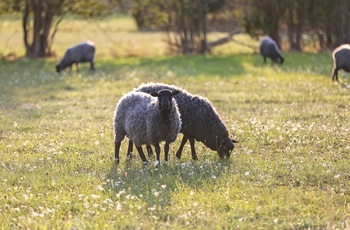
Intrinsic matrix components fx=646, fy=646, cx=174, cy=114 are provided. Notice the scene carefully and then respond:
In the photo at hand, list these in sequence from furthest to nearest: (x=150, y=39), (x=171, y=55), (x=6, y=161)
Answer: (x=150, y=39), (x=171, y=55), (x=6, y=161)

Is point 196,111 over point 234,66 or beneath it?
over

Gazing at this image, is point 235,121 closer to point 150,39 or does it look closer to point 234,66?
point 234,66

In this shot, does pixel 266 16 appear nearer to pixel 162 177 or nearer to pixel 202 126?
pixel 202 126

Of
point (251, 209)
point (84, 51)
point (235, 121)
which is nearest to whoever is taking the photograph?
point (251, 209)

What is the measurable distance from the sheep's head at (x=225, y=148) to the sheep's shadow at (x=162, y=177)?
0.15 m

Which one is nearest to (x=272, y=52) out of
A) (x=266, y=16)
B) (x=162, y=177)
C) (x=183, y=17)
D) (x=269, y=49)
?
(x=269, y=49)

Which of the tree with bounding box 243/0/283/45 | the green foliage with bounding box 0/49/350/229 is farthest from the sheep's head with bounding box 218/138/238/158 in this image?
the tree with bounding box 243/0/283/45

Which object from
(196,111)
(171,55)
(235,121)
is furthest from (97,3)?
(196,111)

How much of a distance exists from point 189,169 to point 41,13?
2619cm

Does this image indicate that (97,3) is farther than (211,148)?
Yes

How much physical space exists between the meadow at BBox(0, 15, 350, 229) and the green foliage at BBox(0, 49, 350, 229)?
20mm

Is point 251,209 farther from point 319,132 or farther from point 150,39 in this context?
point 150,39

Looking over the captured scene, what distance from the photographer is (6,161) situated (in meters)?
10.3

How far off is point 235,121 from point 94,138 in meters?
3.19
